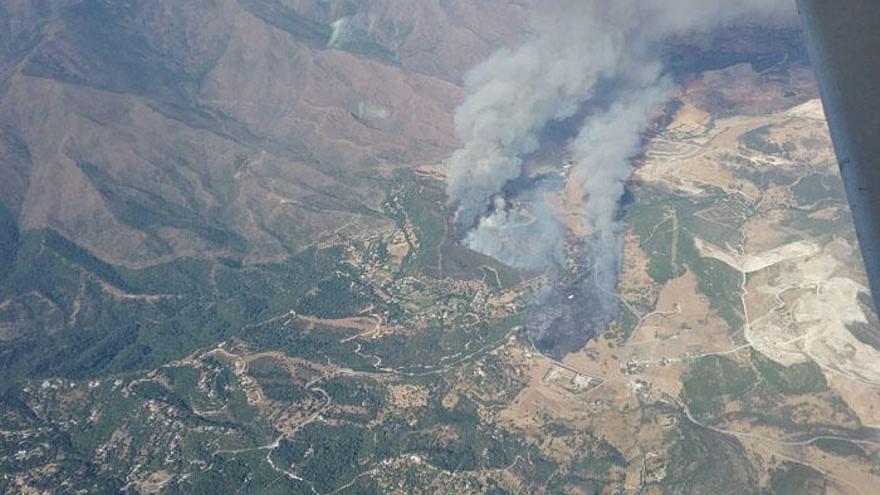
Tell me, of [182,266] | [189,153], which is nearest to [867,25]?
[182,266]

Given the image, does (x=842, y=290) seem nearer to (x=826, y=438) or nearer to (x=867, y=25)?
(x=826, y=438)

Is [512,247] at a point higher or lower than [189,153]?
lower

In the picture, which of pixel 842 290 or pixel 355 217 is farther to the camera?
pixel 355 217

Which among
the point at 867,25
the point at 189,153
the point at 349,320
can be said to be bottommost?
the point at 349,320

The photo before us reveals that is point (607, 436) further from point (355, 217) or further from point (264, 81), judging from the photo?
point (264, 81)

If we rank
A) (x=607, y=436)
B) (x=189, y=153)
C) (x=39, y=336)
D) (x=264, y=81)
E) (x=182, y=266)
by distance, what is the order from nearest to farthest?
(x=607, y=436) < (x=39, y=336) < (x=182, y=266) < (x=189, y=153) < (x=264, y=81)

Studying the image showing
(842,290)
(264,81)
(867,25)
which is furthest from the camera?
(264,81)
